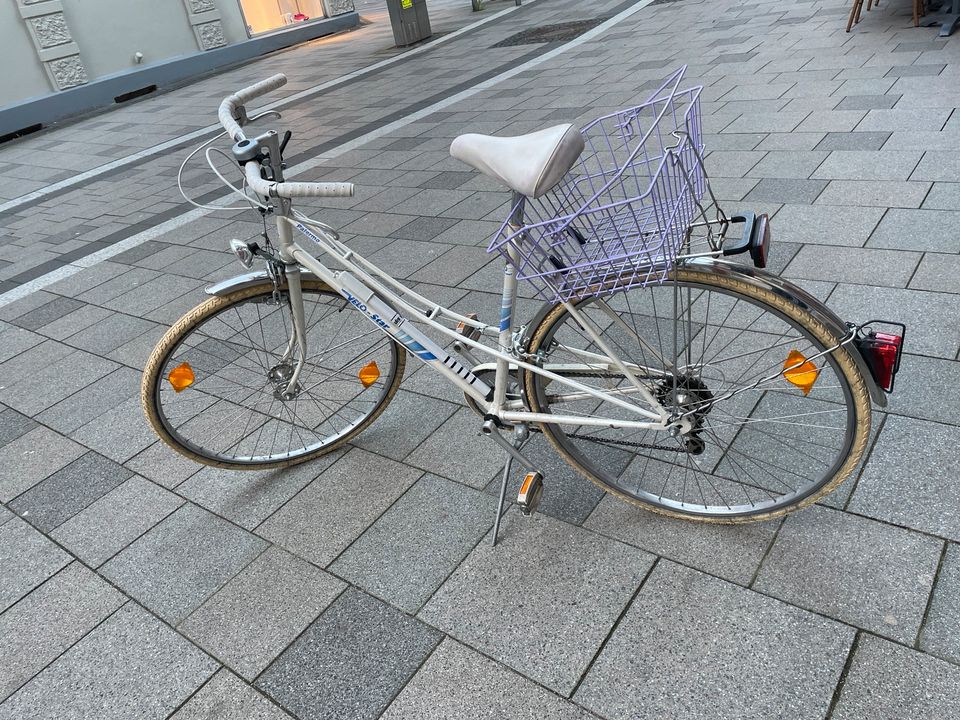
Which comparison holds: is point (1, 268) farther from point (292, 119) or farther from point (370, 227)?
point (292, 119)

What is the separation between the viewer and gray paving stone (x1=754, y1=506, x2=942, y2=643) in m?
2.02

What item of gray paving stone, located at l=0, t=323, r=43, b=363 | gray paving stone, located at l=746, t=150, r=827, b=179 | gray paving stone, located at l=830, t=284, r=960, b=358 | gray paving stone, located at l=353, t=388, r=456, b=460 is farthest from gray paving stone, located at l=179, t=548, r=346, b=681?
gray paving stone, located at l=746, t=150, r=827, b=179

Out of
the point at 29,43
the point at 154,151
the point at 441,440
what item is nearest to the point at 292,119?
the point at 154,151

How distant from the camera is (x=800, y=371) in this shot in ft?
6.72

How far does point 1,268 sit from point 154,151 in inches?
134

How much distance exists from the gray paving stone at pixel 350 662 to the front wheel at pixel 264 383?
Result: 914mm

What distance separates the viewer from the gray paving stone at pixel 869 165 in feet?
14.8

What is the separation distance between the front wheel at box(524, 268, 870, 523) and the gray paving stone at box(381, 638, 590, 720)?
725mm

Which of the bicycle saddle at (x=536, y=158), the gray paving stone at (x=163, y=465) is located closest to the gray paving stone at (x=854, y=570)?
the bicycle saddle at (x=536, y=158)

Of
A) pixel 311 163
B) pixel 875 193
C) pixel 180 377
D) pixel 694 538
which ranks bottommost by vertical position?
pixel 694 538

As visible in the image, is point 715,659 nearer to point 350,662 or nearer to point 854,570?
point 854,570

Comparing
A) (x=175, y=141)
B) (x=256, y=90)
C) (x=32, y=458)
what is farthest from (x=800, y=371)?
(x=175, y=141)

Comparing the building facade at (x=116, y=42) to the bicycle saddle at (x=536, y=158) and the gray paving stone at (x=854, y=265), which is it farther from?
the bicycle saddle at (x=536, y=158)

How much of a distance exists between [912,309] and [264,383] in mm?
2934
